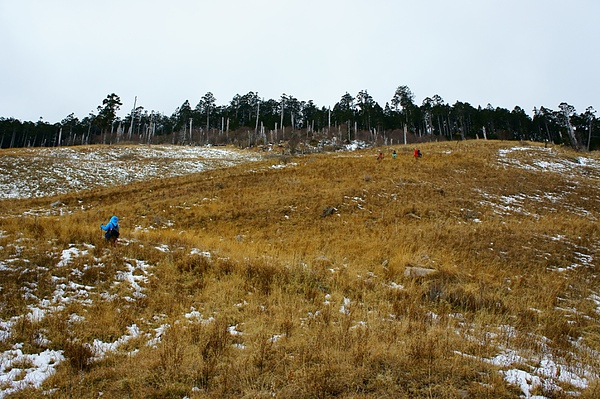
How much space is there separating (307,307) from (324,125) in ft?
271

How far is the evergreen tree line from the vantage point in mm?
70812

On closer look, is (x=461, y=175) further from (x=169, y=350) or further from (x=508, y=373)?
(x=169, y=350)

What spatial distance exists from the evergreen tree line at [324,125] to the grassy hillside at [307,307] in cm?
5112

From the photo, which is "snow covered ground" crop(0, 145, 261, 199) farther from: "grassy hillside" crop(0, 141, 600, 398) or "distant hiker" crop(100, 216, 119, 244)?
"distant hiker" crop(100, 216, 119, 244)

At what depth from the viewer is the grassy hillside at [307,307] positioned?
3.63m

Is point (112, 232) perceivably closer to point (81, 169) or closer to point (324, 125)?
point (81, 169)

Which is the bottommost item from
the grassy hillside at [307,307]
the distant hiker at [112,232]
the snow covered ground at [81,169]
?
the grassy hillside at [307,307]

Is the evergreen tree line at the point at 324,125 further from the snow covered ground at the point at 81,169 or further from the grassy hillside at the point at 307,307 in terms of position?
the grassy hillside at the point at 307,307

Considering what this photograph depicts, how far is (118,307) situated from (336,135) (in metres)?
69.8

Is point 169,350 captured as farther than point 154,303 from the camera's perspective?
No

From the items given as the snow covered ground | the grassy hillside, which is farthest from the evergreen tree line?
the grassy hillside

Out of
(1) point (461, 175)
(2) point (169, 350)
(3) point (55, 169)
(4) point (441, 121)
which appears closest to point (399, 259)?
(2) point (169, 350)

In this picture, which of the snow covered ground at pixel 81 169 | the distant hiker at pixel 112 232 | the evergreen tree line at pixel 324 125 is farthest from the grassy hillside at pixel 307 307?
the evergreen tree line at pixel 324 125

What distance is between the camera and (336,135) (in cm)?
7219
